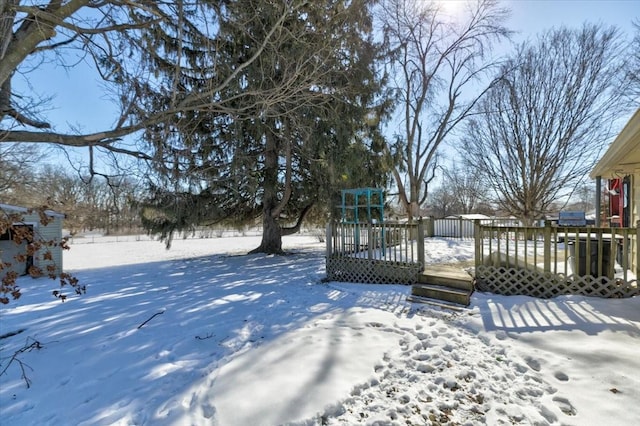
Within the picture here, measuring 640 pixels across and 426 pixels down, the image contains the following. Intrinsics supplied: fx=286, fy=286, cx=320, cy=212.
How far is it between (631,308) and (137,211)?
12.5m

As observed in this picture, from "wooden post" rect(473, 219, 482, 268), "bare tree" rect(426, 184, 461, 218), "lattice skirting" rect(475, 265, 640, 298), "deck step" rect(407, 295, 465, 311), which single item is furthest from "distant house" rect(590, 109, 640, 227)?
"bare tree" rect(426, 184, 461, 218)

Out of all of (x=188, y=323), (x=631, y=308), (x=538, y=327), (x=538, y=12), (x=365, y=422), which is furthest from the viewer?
(x=538, y=12)

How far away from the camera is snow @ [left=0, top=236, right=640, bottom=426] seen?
224 cm

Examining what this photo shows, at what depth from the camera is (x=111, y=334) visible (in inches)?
161

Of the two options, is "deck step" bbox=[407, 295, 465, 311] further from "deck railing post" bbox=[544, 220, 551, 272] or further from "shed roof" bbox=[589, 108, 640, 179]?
"shed roof" bbox=[589, 108, 640, 179]

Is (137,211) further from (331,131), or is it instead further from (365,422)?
(365,422)

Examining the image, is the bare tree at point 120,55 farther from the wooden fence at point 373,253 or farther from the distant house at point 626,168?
the distant house at point 626,168

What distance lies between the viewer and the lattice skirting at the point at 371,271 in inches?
250

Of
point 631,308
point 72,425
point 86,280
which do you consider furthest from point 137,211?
point 631,308

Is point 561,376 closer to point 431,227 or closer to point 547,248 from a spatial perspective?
point 547,248

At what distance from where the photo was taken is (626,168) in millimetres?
7094

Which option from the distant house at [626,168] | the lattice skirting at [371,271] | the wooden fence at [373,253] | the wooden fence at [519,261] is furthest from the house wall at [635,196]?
the lattice skirting at [371,271]

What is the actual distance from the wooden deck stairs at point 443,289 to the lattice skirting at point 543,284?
433 millimetres

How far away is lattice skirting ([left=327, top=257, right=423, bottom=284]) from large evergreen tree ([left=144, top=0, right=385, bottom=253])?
3470 mm
